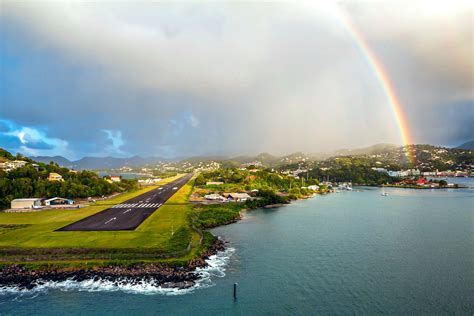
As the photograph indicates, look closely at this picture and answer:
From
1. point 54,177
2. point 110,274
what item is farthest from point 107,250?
point 54,177

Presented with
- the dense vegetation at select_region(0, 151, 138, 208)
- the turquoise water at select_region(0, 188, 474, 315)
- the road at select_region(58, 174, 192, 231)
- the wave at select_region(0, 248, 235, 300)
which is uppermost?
the dense vegetation at select_region(0, 151, 138, 208)

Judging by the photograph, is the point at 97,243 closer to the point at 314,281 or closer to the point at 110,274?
the point at 110,274

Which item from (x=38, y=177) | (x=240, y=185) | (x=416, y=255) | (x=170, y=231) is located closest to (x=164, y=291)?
(x=170, y=231)

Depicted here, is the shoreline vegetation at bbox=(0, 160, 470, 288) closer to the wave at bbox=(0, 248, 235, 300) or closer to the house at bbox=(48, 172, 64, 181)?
the wave at bbox=(0, 248, 235, 300)

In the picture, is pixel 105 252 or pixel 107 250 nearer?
pixel 105 252

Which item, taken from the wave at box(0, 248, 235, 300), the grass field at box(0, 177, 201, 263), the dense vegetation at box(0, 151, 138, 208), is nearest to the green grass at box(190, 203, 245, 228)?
the grass field at box(0, 177, 201, 263)

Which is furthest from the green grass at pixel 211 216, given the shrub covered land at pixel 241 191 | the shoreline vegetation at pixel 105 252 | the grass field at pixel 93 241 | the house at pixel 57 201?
the house at pixel 57 201
